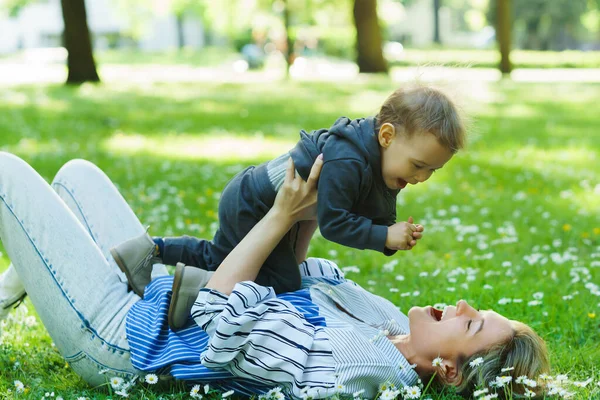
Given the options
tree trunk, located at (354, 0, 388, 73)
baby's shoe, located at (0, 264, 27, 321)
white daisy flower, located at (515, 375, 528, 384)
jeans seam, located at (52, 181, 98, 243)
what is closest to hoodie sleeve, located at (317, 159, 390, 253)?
white daisy flower, located at (515, 375, 528, 384)

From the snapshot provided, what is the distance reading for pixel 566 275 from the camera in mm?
5816

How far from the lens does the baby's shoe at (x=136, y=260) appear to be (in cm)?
405

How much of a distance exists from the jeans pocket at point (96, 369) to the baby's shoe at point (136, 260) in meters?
0.47

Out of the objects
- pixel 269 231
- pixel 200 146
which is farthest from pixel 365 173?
pixel 200 146

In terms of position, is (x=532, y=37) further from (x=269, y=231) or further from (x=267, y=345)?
(x=267, y=345)

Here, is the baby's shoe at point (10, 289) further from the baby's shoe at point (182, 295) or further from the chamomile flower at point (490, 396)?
the chamomile flower at point (490, 396)

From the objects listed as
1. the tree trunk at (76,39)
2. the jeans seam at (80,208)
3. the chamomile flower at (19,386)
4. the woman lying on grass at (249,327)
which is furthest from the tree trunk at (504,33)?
the chamomile flower at (19,386)

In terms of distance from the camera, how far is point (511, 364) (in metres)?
3.47

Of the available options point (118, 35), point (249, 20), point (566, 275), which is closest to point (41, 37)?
point (118, 35)

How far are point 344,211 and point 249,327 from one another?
25.3 inches

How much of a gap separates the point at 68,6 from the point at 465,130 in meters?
19.0

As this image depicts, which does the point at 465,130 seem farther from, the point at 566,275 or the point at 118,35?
the point at 118,35

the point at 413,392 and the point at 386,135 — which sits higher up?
the point at 386,135

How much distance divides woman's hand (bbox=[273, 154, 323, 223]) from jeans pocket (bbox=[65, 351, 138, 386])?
1.02 metres
